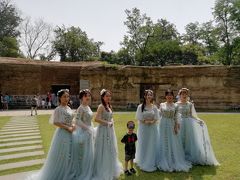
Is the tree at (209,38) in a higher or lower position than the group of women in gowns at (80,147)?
higher

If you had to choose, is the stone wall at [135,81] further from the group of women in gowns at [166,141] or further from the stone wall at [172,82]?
the group of women in gowns at [166,141]

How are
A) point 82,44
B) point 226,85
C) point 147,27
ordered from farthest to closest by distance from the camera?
point 82,44
point 147,27
point 226,85

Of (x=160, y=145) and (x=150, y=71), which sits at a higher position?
(x=150, y=71)

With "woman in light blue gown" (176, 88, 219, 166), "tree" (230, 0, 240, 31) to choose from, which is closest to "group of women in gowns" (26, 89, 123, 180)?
"woman in light blue gown" (176, 88, 219, 166)

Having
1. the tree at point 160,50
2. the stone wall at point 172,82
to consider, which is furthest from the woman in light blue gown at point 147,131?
the tree at point 160,50

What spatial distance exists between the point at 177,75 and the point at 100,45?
38261mm

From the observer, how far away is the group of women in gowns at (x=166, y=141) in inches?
320

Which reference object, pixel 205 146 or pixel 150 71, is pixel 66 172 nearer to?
pixel 205 146

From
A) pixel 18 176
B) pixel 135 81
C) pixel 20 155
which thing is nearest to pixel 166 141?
pixel 18 176

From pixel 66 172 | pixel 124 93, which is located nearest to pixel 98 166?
pixel 66 172

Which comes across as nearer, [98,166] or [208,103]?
[98,166]

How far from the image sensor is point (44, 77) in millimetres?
32531

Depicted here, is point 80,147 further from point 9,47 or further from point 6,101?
point 9,47

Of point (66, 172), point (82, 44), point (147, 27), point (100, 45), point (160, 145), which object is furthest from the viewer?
point (100, 45)
